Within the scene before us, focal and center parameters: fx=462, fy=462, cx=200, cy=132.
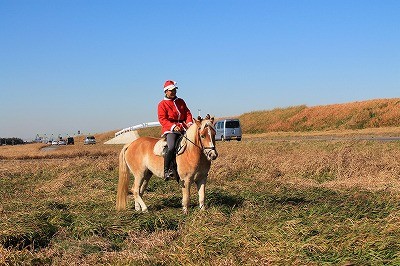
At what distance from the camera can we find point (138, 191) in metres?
9.95

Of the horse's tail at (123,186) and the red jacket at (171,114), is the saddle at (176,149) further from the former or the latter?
the horse's tail at (123,186)

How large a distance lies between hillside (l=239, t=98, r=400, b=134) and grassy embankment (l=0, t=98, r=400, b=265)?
39.2 m

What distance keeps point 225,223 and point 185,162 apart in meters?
2.34

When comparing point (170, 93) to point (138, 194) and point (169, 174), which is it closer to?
point (169, 174)

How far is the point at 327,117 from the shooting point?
A: 190 ft

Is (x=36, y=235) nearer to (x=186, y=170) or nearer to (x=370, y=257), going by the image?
(x=186, y=170)

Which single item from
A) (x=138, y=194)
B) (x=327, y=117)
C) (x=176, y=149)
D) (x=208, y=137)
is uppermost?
(x=327, y=117)

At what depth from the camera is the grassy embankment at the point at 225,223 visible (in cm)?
516

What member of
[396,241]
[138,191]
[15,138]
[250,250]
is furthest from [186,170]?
[15,138]

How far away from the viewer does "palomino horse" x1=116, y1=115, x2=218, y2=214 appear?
8.62m

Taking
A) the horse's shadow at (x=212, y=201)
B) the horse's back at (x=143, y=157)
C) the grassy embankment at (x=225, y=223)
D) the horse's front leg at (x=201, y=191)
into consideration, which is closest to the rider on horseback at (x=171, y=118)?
the horse's back at (x=143, y=157)

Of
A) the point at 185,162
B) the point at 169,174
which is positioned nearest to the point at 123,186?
the point at 169,174

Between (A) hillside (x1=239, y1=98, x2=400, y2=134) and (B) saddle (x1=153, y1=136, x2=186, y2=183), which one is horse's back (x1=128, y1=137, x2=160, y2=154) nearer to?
(B) saddle (x1=153, y1=136, x2=186, y2=183)

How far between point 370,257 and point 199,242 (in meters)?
2.03
